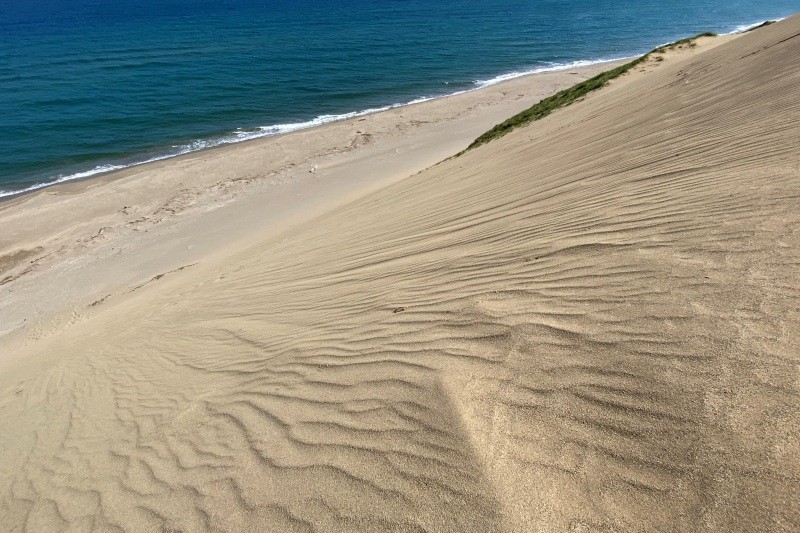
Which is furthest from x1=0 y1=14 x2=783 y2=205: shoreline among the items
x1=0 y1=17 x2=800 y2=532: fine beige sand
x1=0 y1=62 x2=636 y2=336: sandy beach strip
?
x1=0 y1=17 x2=800 y2=532: fine beige sand

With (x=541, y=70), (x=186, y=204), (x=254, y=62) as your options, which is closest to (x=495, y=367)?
(x=186, y=204)

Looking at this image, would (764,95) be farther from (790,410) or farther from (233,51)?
(233,51)


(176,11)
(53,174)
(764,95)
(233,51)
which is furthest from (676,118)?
(176,11)

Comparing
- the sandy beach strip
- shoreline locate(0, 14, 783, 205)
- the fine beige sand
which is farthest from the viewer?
shoreline locate(0, 14, 783, 205)

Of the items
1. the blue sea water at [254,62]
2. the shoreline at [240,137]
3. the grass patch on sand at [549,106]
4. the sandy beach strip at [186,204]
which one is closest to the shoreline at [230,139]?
the shoreline at [240,137]

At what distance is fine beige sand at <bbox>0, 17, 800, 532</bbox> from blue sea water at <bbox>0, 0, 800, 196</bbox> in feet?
49.8

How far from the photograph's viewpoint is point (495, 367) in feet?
9.02

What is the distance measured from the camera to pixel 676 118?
6.45 m

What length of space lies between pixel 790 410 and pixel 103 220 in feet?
49.4

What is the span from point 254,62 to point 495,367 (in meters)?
33.7

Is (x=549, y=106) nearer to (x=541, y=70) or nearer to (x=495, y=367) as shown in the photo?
(x=495, y=367)

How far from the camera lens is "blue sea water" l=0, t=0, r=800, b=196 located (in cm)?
2030

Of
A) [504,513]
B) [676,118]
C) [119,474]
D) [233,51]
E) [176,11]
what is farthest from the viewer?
[176,11]

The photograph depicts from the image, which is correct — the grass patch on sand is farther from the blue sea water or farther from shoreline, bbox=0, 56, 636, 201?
the blue sea water
